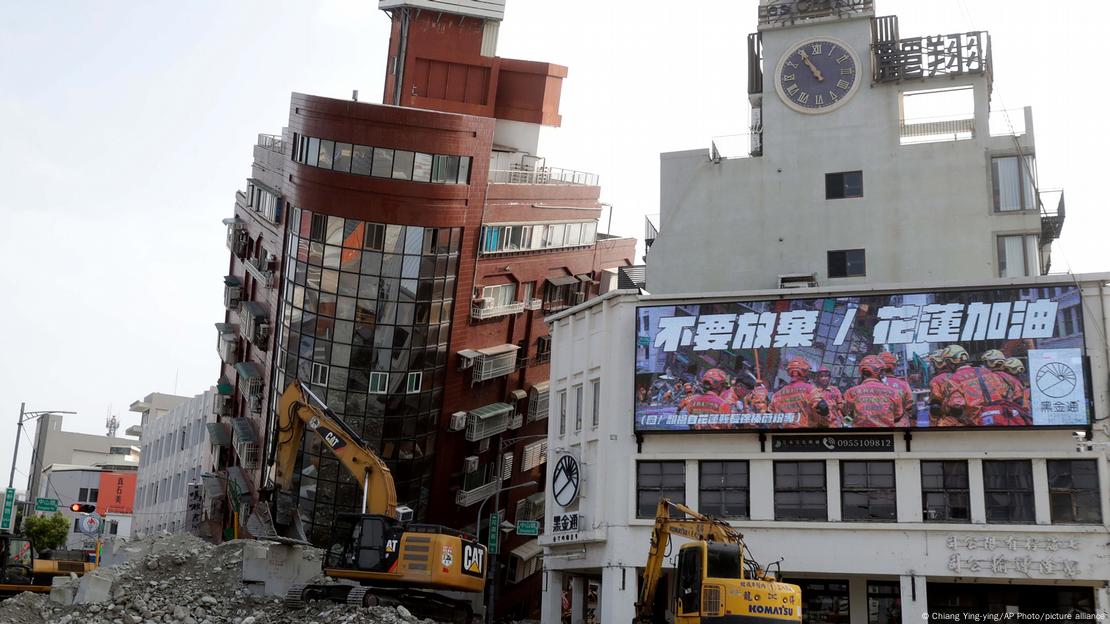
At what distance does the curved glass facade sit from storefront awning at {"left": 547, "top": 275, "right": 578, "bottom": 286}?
10.2m

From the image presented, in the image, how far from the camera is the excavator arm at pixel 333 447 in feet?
146

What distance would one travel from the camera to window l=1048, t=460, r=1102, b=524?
1535 inches

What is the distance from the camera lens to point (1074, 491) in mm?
39344

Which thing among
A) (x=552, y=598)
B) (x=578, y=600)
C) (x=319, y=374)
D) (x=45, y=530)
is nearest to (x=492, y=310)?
(x=319, y=374)

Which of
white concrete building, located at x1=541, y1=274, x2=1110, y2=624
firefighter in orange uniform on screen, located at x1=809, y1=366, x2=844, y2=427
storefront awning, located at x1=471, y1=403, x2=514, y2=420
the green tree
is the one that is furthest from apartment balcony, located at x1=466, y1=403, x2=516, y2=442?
the green tree

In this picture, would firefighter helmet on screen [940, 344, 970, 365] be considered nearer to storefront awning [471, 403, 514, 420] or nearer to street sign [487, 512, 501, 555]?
street sign [487, 512, 501, 555]

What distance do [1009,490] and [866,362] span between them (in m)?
6.50

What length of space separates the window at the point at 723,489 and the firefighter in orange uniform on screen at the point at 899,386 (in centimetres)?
598

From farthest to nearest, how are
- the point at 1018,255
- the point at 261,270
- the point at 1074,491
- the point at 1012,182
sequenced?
the point at 261,270 → the point at 1012,182 → the point at 1018,255 → the point at 1074,491

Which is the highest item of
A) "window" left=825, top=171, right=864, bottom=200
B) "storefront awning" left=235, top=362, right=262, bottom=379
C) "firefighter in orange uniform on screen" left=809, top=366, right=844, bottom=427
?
"window" left=825, top=171, right=864, bottom=200

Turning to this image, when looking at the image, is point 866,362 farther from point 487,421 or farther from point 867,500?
point 487,421

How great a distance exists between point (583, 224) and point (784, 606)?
44.3 meters

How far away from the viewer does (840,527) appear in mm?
40969

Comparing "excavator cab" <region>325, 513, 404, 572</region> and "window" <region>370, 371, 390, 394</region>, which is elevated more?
"window" <region>370, 371, 390, 394</region>
